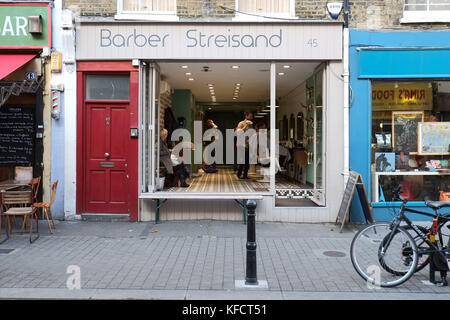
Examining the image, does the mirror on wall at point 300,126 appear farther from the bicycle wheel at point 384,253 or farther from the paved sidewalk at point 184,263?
the bicycle wheel at point 384,253

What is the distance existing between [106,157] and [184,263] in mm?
4015

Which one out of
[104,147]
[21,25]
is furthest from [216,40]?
[21,25]

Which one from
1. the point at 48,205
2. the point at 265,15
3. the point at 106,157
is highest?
the point at 265,15

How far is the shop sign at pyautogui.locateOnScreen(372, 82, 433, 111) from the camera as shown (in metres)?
9.69

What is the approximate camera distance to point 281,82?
1296cm

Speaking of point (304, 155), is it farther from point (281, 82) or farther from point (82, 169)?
point (82, 169)

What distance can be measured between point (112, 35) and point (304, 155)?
6.10 meters

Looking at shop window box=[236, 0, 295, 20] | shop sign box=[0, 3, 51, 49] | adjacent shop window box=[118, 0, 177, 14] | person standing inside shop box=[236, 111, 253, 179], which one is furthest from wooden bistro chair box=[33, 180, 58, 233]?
person standing inside shop box=[236, 111, 253, 179]

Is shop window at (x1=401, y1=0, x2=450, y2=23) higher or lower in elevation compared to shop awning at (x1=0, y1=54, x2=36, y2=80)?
higher

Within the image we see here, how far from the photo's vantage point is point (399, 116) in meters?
9.88

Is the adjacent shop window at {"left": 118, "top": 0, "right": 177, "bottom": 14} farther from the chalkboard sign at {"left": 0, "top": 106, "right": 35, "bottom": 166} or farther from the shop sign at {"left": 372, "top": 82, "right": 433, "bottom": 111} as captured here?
the shop sign at {"left": 372, "top": 82, "right": 433, "bottom": 111}

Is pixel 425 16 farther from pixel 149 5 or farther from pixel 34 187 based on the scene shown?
pixel 34 187

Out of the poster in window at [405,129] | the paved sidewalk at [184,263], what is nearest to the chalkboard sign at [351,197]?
the paved sidewalk at [184,263]

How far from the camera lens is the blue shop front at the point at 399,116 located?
30.9 ft
